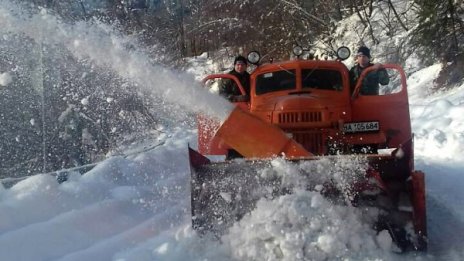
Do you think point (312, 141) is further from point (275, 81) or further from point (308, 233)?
point (308, 233)

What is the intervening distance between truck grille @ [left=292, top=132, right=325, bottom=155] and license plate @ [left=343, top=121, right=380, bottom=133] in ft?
1.32

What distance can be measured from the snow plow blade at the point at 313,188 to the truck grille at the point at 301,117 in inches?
57.6

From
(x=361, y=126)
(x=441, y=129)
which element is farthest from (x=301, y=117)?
(x=441, y=129)

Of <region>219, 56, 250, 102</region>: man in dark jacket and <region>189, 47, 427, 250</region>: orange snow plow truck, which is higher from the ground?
<region>219, 56, 250, 102</region>: man in dark jacket

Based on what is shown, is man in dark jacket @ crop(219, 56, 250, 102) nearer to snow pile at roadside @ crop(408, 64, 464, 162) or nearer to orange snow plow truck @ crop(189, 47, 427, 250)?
orange snow plow truck @ crop(189, 47, 427, 250)

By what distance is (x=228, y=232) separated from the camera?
5.03 metres

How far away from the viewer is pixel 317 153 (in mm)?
6434

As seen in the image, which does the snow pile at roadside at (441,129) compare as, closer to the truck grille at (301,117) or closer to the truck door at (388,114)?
the truck door at (388,114)

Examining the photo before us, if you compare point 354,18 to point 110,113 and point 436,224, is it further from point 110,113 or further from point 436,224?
point 436,224

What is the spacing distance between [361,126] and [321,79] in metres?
0.93

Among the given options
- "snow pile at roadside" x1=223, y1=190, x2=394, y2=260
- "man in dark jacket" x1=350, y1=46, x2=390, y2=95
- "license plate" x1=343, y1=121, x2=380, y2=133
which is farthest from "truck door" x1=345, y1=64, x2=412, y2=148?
"snow pile at roadside" x1=223, y1=190, x2=394, y2=260

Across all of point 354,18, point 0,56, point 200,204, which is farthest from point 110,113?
point 354,18

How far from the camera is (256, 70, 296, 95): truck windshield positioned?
7410mm

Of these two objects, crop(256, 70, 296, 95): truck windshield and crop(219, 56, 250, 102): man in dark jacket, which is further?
crop(219, 56, 250, 102): man in dark jacket
